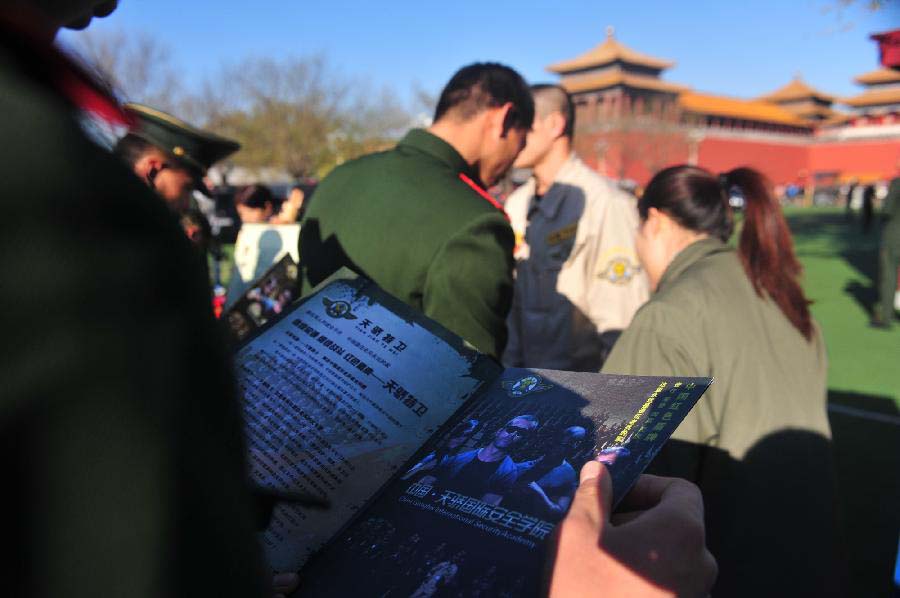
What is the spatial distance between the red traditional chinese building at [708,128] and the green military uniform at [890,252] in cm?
3570

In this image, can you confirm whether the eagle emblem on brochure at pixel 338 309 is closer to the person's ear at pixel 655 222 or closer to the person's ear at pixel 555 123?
the person's ear at pixel 655 222

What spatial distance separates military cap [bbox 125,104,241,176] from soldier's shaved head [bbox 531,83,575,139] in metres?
1.70

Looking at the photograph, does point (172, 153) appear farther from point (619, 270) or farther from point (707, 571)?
point (707, 571)

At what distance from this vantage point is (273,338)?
1119mm

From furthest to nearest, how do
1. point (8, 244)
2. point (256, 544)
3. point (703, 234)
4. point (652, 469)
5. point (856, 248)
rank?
point (856, 248) < point (703, 234) < point (652, 469) < point (256, 544) < point (8, 244)

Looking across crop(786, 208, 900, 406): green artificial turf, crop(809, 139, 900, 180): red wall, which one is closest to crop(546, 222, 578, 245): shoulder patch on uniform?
crop(786, 208, 900, 406): green artificial turf

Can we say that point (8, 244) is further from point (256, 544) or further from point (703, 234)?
point (703, 234)

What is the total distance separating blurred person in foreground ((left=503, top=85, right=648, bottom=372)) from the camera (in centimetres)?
332

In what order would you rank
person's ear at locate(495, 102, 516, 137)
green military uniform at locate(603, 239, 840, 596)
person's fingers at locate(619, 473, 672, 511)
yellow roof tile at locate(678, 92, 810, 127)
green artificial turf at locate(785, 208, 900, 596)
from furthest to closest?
1. yellow roof tile at locate(678, 92, 810, 127)
2. green artificial turf at locate(785, 208, 900, 596)
3. person's ear at locate(495, 102, 516, 137)
4. green military uniform at locate(603, 239, 840, 596)
5. person's fingers at locate(619, 473, 672, 511)

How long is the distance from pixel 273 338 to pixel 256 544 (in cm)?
61

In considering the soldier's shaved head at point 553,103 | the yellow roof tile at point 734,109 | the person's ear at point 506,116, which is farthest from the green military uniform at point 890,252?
the yellow roof tile at point 734,109

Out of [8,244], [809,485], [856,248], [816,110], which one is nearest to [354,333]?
[8,244]

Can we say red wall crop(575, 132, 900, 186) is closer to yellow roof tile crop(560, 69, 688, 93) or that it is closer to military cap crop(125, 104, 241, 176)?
yellow roof tile crop(560, 69, 688, 93)

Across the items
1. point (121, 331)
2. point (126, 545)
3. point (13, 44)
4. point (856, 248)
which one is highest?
point (13, 44)
